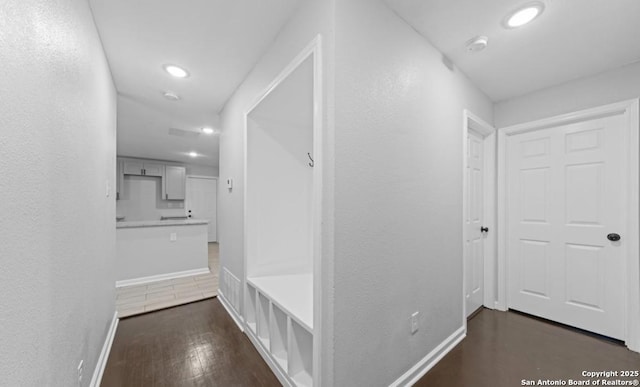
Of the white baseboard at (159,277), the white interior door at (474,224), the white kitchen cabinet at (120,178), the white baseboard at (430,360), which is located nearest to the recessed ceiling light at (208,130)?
the white baseboard at (159,277)

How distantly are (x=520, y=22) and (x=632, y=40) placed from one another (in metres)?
0.95

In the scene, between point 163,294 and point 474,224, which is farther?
point 163,294

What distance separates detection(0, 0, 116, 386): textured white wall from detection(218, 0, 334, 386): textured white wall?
102 cm

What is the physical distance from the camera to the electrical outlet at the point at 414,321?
59.8 inches

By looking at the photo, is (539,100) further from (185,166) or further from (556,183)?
(185,166)

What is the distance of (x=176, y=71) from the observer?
2.06 m

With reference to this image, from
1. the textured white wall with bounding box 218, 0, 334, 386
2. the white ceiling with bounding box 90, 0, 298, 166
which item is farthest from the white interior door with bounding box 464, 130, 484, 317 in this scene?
the white ceiling with bounding box 90, 0, 298, 166

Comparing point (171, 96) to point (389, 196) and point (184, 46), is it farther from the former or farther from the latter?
point (389, 196)

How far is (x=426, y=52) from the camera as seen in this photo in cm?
165

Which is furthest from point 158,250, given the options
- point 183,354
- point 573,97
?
point 573,97

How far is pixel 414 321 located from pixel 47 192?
2.03 m

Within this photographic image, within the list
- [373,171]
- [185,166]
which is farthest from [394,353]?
[185,166]

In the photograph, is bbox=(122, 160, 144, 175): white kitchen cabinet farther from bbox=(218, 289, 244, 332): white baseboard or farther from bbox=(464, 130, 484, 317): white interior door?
bbox=(464, 130, 484, 317): white interior door

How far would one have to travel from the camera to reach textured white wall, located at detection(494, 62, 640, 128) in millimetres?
1901
